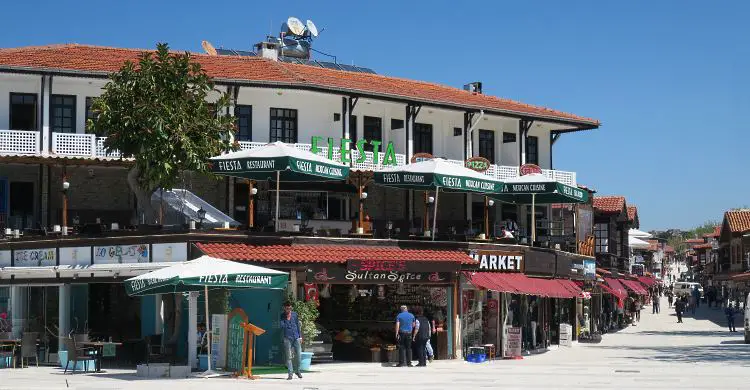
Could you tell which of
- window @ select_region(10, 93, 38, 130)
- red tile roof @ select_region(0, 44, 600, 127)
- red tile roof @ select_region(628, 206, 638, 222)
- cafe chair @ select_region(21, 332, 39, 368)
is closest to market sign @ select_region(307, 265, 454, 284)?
cafe chair @ select_region(21, 332, 39, 368)

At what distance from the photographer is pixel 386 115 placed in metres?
46.4

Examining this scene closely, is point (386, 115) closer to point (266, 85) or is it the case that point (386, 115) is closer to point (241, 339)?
point (266, 85)

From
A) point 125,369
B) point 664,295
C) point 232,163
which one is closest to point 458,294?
point 232,163

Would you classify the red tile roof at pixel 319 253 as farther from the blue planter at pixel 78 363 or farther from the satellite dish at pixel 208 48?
the satellite dish at pixel 208 48

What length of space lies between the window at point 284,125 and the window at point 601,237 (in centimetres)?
2911

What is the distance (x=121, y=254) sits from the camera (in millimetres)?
30234

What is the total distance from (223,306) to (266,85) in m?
15.2

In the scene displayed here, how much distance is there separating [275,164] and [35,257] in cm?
771

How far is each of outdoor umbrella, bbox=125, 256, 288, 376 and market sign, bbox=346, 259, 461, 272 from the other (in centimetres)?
489

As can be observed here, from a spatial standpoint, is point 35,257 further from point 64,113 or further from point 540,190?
point 540,190

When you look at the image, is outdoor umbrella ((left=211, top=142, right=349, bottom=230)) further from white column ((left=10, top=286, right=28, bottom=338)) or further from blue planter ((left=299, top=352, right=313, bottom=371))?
white column ((left=10, top=286, right=28, bottom=338))

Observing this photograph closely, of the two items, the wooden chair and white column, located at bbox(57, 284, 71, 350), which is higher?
white column, located at bbox(57, 284, 71, 350)

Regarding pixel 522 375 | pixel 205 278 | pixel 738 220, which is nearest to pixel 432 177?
pixel 522 375

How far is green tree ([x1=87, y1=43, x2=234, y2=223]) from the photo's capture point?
32.0 m
